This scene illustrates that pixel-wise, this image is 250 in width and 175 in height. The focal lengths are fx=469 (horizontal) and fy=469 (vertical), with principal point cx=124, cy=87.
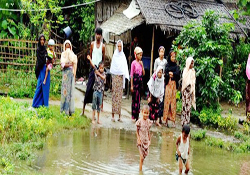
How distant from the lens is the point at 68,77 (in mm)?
11148

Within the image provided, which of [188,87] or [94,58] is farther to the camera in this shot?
[94,58]

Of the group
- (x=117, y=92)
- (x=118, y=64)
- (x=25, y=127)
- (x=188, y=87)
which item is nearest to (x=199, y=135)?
(x=188, y=87)

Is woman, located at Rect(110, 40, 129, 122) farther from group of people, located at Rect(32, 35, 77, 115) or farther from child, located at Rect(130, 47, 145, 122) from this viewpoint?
group of people, located at Rect(32, 35, 77, 115)

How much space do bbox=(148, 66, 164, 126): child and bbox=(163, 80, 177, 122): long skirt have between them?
0.21 m

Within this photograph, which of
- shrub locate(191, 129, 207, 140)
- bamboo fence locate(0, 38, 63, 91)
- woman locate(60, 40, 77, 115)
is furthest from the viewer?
bamboo fence locate(0, 38, 63, 91)

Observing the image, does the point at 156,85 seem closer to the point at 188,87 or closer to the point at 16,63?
the point at 188,87

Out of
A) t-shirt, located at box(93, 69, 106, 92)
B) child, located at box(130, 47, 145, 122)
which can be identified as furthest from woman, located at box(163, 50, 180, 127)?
t-shirt, located at box(93, 69, 106, 92)

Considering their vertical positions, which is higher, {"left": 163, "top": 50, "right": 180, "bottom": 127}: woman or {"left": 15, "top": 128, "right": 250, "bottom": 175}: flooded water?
{"left": 163, "top": 50, "right": 180, "bottom": 127}: woman

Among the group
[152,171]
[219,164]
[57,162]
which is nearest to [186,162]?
[152,171]

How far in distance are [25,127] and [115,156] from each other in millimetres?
1872

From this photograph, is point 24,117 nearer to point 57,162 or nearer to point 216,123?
point 57,162

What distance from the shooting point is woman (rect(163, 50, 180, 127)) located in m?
11.5

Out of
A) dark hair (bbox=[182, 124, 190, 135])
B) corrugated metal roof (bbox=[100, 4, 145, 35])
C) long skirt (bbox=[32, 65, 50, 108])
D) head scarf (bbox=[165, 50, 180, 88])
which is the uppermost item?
corrugated metal roof (bbox=[100, 4, 145, 35])

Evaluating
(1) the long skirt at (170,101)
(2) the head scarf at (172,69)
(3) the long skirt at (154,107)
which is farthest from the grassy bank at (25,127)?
(2) the head scarf at (172,69)
